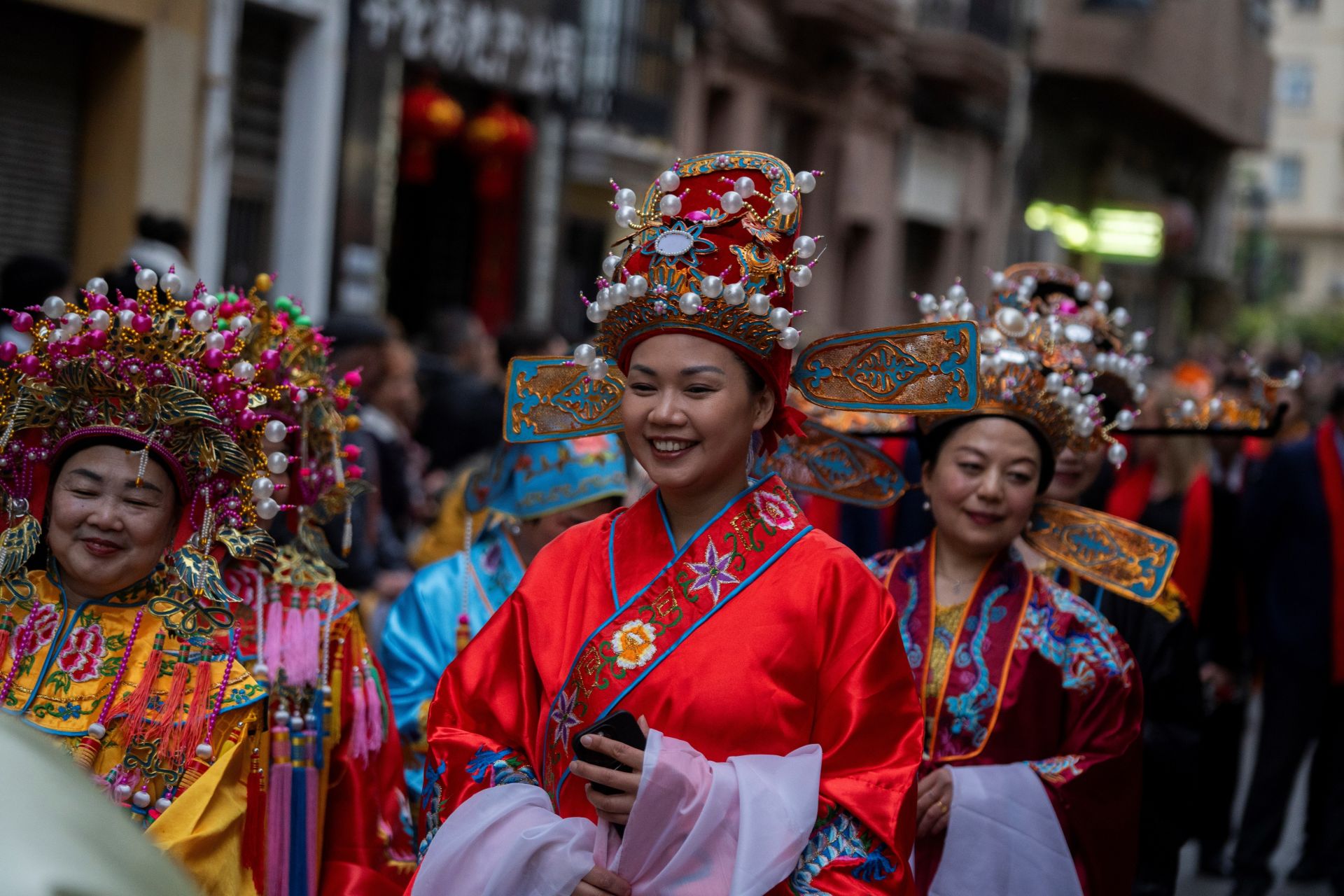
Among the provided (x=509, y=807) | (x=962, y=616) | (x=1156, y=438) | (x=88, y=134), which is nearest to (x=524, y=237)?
(x=88, y=134)

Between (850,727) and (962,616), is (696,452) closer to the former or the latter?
(850,727)

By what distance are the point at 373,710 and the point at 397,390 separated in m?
4.56

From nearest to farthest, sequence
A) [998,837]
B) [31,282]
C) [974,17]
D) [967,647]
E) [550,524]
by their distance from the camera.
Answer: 1. [998,837]
2. [967,647]
3. [550,524]
4. [31,282]
5. [974,17]

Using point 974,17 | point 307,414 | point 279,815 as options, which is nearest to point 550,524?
point 307,414

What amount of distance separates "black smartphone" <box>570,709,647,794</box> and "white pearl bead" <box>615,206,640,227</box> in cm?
93

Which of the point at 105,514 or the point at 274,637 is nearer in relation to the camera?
the point at 105,514

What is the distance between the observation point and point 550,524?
504cm

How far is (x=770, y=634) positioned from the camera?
313 centimetres

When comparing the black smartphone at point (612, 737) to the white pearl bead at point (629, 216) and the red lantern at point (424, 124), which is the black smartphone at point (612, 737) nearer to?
the white pearl bead at point (629, 216)

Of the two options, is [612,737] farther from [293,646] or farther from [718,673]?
[293,646]

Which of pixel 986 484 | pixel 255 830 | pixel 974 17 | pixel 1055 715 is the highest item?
pixel 974 17

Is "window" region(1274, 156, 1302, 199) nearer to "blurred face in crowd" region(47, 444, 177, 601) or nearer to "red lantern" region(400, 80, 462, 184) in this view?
"red lantern" region(400, 80, 462, 184)

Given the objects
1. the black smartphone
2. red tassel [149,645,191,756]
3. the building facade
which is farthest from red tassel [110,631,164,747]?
the building facade

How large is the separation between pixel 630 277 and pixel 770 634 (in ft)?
2.27
